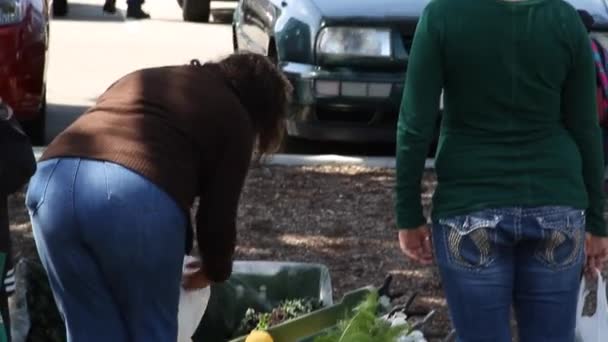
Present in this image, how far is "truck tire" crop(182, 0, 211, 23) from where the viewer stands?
16.1 m

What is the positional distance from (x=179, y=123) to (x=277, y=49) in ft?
14.2

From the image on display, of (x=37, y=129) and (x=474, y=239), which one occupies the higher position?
(x=474, y=239)

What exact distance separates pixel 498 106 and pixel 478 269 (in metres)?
0.39

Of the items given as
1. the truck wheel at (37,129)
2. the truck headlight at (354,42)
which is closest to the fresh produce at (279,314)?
the truck headlight at (354,42)

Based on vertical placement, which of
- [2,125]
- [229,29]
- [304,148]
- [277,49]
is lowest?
[229,29]

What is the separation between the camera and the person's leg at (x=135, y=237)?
3221 millimetres

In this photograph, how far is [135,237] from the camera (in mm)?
3244

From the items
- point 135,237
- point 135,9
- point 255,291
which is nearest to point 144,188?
point 135,237

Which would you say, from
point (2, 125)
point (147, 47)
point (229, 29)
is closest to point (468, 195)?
point (2, 125)

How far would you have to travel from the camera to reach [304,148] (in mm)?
8141

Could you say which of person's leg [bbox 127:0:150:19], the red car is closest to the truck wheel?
the red car

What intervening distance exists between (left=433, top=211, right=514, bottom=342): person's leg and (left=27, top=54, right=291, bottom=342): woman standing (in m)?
0.56

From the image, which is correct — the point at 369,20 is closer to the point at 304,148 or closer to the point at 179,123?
the point at 304,148

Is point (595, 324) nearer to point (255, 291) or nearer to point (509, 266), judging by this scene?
point (509, 266)
